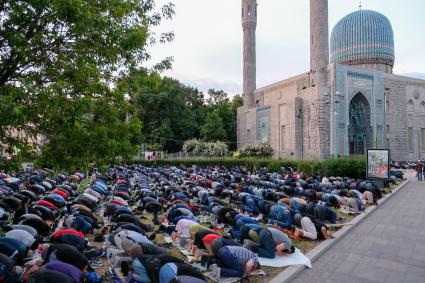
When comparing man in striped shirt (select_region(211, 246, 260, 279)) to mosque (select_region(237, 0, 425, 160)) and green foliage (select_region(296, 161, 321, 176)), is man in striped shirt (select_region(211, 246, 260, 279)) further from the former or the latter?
mosque (select_region(237, 0, 425, 160))

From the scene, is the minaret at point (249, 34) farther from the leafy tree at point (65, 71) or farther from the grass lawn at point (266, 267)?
the leafy tree at point (65, 71)

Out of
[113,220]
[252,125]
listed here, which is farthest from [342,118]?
[113,220]

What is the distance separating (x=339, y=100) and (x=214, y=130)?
19.2 m

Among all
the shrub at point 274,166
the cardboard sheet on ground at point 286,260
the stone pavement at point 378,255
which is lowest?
the stone pavement at point 378,255

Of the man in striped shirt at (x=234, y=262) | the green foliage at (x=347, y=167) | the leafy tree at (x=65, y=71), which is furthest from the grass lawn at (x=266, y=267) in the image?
the green foliage at (x=347, y=167)

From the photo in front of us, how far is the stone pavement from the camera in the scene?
5926 millimetres

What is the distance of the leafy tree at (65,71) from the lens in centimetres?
467

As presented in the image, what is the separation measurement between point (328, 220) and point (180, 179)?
10.9 m

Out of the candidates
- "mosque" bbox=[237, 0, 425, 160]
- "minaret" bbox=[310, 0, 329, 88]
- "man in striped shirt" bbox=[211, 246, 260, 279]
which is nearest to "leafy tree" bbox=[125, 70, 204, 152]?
"mosque" bbox=[237, 0, 425, 160]

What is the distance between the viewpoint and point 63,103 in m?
4.87

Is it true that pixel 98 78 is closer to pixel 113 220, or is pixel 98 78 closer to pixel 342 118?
pixel 113 220

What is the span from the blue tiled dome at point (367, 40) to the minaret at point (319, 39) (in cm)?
899

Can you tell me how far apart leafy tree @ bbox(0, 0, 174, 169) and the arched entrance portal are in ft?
107

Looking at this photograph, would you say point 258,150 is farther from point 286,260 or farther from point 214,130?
point 286,260
